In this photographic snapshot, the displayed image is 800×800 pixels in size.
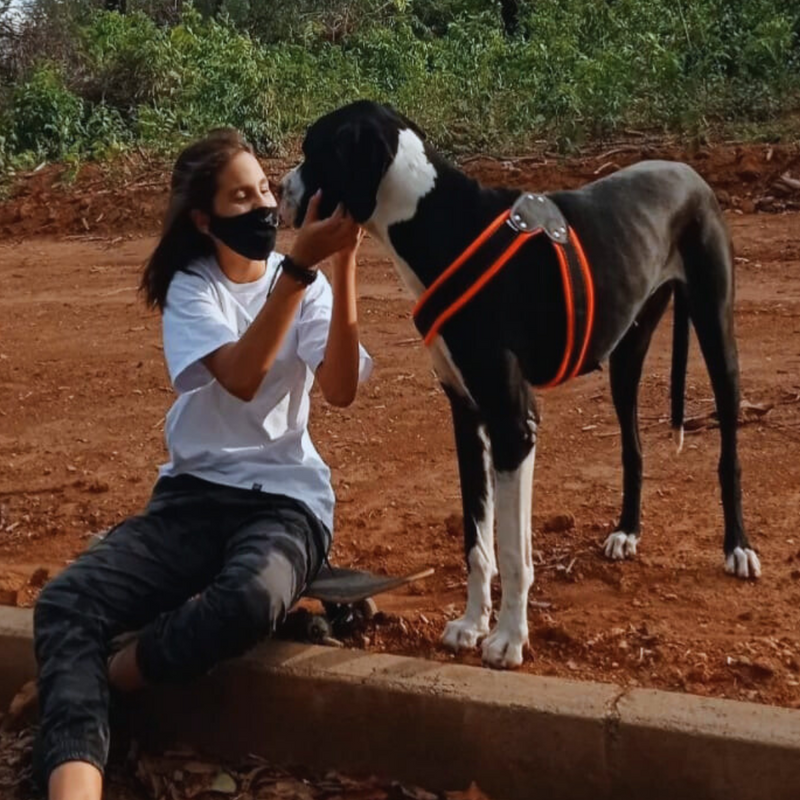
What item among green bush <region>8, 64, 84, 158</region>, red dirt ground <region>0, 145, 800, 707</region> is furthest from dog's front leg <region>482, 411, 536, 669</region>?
green bush <region>8, 64, 84, 158</region>

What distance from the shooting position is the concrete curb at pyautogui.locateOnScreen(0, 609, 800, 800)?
302 centimetres

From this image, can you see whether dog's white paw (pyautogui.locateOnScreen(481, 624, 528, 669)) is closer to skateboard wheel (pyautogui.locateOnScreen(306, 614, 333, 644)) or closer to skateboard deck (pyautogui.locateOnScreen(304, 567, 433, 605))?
skateboard deck (pyautogui.locateOnScreen(304, 567, 433, 605))

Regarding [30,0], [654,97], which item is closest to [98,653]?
[654,97]

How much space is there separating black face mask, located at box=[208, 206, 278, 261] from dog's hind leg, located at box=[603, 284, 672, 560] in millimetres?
1434

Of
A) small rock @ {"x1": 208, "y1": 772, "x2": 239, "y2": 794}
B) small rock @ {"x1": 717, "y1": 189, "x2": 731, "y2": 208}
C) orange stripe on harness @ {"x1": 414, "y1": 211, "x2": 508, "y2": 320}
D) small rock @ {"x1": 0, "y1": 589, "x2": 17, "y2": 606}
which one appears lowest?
small rock @ {"x1": 208, "y1": 772, "x2": 239, "y2": 794}

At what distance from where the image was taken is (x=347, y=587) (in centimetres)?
382

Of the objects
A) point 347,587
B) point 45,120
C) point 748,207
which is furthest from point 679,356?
point 45,120

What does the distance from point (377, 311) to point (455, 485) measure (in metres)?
3.14

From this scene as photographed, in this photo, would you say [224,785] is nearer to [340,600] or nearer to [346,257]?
[340,600]

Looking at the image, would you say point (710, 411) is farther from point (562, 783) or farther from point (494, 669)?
point (562, 783)

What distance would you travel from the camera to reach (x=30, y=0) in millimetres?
19828

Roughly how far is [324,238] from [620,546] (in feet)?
5.53

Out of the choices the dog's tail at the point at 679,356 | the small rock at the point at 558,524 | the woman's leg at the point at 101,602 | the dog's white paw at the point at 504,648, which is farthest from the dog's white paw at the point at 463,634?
the dog's tail at the point at 679,356

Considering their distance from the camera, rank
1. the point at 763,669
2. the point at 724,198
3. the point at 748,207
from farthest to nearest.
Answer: the point at 724,198 → the point at 748,207 → the point at 763,669
